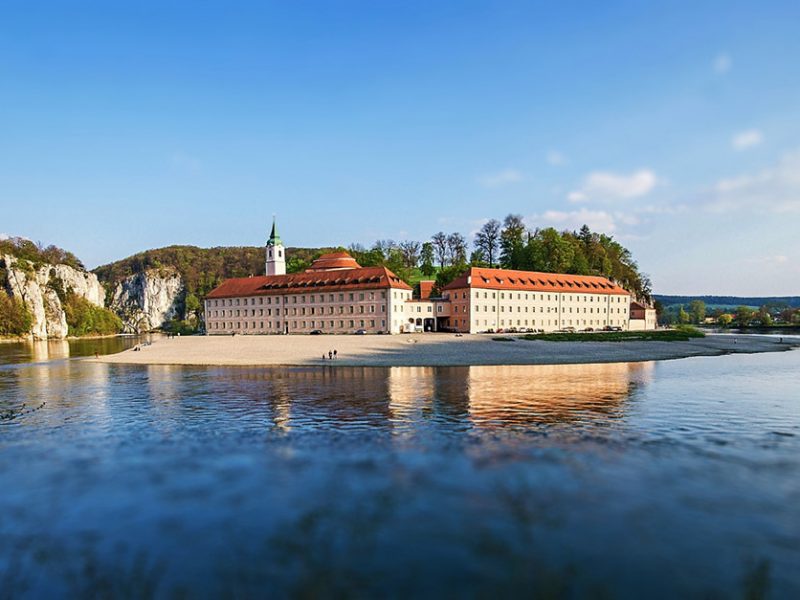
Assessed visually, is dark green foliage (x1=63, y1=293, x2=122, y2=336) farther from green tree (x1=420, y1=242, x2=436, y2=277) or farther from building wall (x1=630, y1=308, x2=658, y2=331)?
building wall (x1=630, y1=308, x2=658, y2=331)

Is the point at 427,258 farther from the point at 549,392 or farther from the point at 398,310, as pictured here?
the point at 549,392

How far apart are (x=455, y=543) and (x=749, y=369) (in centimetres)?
4436

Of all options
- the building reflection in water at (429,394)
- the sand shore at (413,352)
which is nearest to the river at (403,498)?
the building reflection in water at (429,394)

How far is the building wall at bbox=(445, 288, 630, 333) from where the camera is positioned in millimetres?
91750

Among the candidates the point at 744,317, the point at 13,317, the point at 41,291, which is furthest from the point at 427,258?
the point at 41,291

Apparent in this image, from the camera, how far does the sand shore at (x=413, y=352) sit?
170 ft

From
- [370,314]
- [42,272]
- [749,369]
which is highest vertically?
[42,272]

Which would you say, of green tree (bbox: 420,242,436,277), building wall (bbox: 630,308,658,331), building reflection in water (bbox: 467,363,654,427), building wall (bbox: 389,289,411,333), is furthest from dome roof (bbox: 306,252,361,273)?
building reflection in water (bbox: 467,363,654,427)

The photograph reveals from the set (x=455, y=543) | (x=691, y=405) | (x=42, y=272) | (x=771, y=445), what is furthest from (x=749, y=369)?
(x=42, y=272)

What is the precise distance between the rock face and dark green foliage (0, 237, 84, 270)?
5.32 m

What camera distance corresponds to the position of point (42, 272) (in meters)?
165

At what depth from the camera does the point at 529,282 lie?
10031 centimetres

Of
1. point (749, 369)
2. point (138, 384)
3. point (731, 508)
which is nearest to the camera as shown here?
point (731, 508)

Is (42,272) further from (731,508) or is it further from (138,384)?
(731,508)
